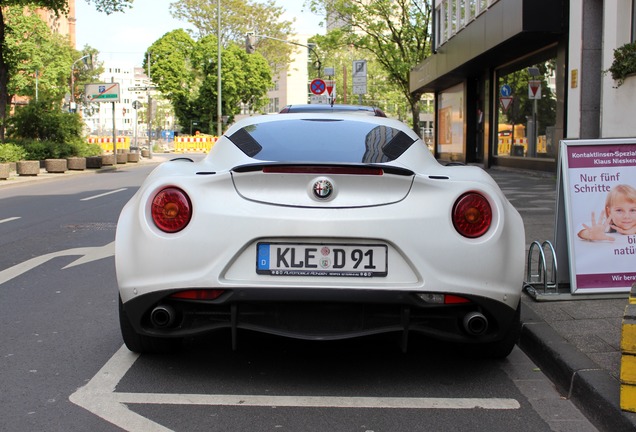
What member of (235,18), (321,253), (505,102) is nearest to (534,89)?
(505,102)

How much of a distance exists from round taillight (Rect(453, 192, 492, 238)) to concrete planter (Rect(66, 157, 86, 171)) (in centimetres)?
2577

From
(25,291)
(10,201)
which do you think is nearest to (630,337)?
(25,291)

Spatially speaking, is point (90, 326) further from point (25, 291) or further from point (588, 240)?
point (588, 240)

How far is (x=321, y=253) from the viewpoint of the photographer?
3.73 metres

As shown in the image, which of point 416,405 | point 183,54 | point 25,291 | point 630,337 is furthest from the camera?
point 183,54

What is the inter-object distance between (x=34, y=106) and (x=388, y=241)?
29.4 metres

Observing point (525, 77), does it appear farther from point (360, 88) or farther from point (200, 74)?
point (200, 74)

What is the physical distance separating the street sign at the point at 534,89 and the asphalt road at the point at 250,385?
718 inches

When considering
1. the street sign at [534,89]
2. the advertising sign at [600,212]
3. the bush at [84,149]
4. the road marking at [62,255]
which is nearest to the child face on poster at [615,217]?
the advertising sign at [600,212]

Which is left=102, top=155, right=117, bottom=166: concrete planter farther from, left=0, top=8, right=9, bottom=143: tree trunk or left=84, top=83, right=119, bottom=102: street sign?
left=0, top=8, right=9, bottom=143: tree trunk

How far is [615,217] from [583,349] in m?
1.82

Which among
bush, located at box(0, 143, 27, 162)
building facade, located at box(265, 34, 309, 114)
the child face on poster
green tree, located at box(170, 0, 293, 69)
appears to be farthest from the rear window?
building facade, located at box(265, 34, 309, 114)

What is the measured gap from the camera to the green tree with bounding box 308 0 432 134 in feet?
120

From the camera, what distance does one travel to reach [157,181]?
3984mm
